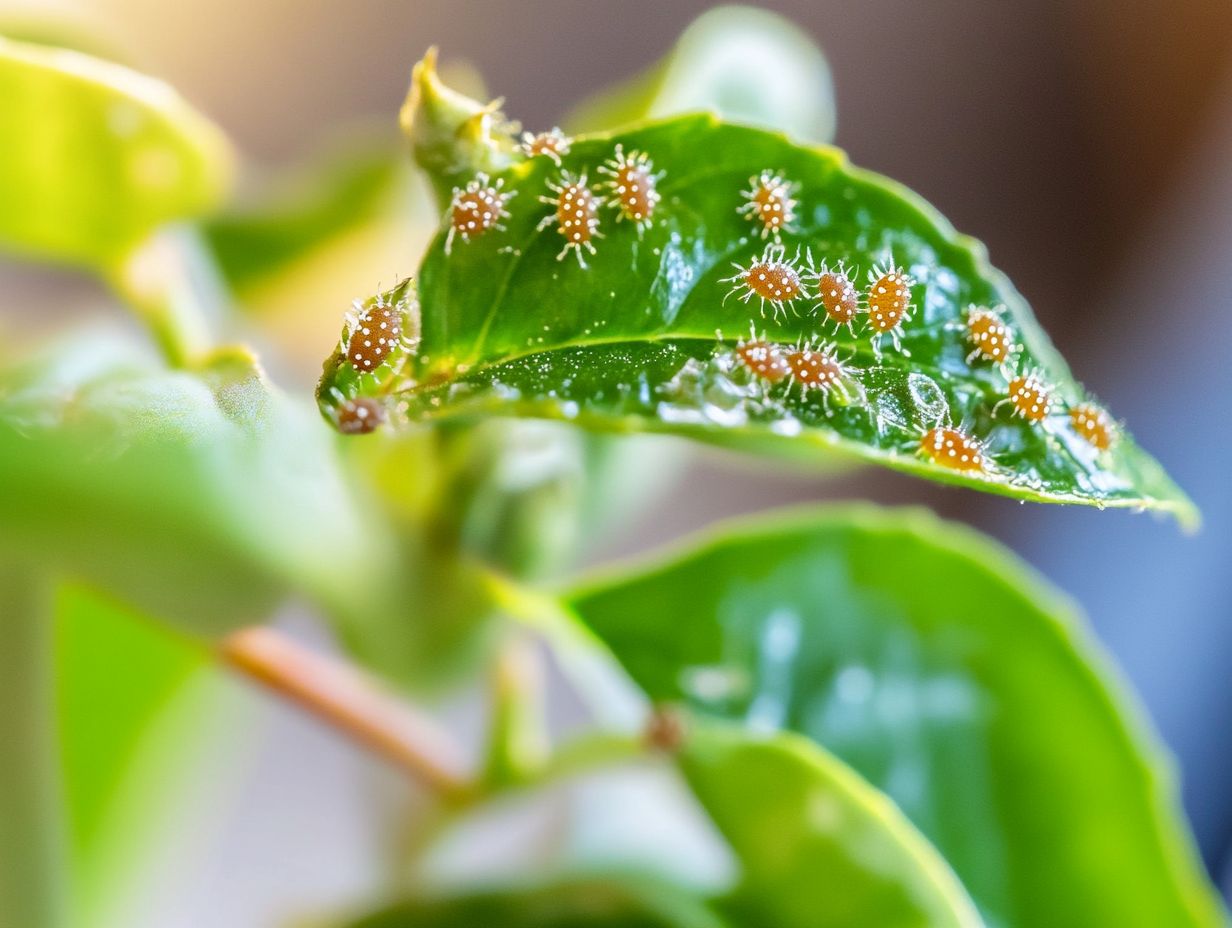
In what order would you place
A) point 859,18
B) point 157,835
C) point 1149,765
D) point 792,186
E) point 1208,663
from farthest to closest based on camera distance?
point 859,18, point 1208,663, point 157,835, point 1149,765, point 792,186

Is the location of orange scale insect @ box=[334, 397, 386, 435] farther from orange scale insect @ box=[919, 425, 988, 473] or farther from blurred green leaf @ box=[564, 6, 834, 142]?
blurred green leaf @ box=[564, 6, 834, 142]

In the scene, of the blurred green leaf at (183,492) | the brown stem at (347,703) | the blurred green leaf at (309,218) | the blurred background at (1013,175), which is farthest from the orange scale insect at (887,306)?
the blurred background at (1013,175)

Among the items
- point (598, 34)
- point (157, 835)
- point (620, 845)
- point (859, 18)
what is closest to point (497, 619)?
point (620, 845)

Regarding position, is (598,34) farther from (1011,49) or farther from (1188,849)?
(1188,849)

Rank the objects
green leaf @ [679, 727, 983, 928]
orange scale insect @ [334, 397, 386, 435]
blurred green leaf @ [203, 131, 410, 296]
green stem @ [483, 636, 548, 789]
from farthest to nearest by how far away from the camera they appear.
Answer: blurred green leaf @ [203, 131, 410, 296]
green stem @ [483, 636, 548, 789]
green leaf @ [679, 727, 983, 928]
orange scale insect @ [334, 397, 386, 435]

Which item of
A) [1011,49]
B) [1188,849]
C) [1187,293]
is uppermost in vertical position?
[1011,49]

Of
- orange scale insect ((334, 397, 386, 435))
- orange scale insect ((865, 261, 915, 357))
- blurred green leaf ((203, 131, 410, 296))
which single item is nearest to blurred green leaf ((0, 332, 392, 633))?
orange scale insect ((334, 397, 386, 435))
